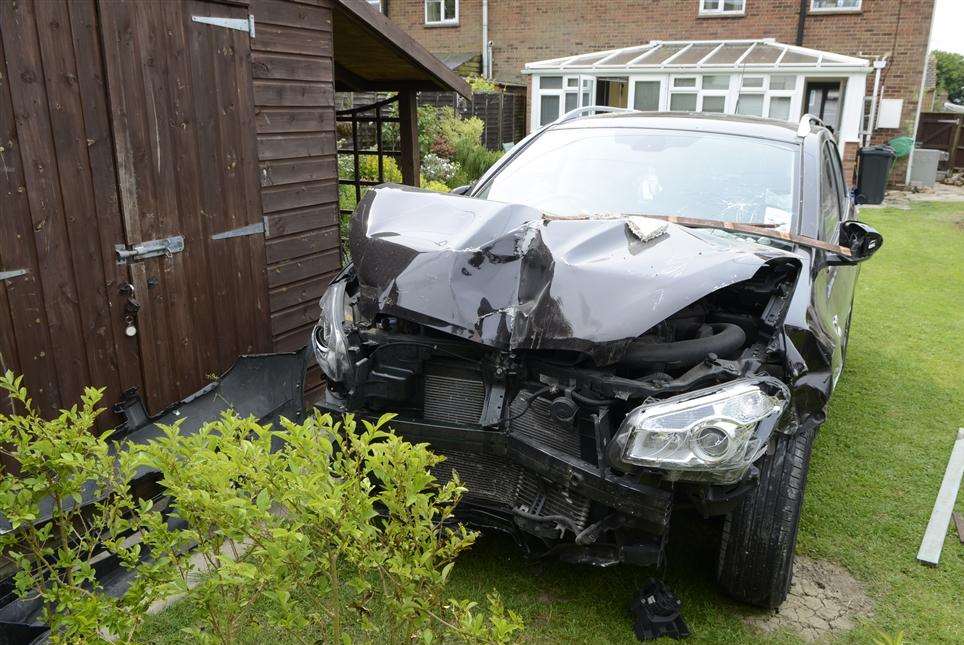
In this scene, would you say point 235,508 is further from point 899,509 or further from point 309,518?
point 899,509

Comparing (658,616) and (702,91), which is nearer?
(658,616)

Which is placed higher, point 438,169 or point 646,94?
point 646,94

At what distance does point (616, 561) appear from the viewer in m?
2.82

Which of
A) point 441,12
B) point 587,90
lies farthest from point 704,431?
point 441,12

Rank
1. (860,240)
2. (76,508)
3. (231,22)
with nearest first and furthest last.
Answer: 1. (76,508)
2. (860,240)
3. (231,22)

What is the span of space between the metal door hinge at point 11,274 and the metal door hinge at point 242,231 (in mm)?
1133

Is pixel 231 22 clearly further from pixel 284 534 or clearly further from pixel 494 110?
pixel 494 110

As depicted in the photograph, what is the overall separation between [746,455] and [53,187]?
3.11m

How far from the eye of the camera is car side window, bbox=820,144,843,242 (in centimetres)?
382

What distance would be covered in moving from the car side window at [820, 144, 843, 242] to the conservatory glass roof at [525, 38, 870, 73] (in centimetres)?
1259

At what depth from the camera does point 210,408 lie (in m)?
4.23

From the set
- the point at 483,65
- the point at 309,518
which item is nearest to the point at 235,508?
the point at 309,518

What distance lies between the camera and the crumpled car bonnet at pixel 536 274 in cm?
265

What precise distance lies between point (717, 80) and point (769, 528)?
1606 cm
